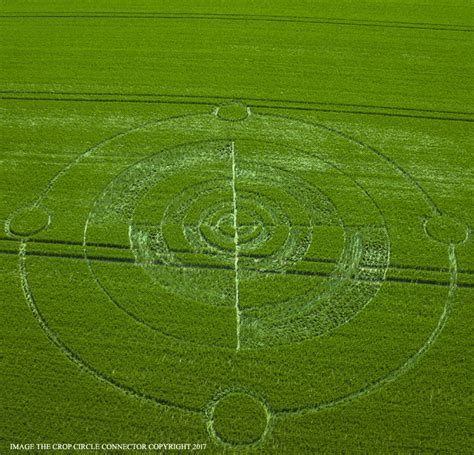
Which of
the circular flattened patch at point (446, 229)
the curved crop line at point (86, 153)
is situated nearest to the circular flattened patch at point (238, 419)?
the circular flattened patch at point (446, 229)

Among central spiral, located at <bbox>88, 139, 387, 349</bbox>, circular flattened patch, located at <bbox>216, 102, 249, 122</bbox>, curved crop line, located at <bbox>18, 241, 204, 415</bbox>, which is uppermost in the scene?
circular flattened patch, located at <bbox>216, 102, 249, 122</bbox>

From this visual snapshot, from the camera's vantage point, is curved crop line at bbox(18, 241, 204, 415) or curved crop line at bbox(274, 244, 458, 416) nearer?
curved crop line at bbox(274, 244, 458, 416)

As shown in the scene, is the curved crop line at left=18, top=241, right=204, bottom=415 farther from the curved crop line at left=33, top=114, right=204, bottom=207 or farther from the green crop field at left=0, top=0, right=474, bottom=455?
the curved crop line at left=33, top=114, right=204, bottom=207

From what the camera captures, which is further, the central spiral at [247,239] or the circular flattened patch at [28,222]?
the circular flattened patch at [28,222]

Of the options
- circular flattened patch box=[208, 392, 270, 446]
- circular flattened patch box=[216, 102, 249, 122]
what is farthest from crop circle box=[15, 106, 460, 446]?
circular flattened patch box=[216, 102, 249, 122]

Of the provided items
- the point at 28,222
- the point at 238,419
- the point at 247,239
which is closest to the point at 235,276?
the point at 247,239

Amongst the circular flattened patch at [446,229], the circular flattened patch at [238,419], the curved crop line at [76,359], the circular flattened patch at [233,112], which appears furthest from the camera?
the circular flattened patch at [233,112]

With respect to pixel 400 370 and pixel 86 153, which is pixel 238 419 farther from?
pixel 86 153

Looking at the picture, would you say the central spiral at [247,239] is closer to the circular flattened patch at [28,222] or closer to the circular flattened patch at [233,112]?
the circular flattened patch at [28,222]

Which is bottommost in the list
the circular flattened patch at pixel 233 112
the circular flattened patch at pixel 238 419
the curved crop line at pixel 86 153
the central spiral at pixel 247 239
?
the circular flattened patch at pixel 238 419
